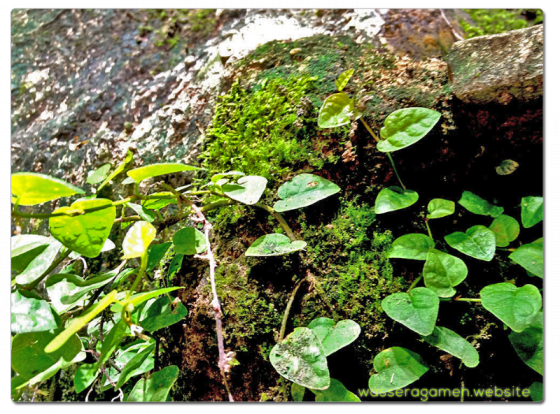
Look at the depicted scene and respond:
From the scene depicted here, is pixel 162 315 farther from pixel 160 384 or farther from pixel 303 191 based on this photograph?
pixel 303 191

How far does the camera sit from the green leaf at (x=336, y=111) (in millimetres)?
847

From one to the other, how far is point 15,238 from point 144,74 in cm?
82

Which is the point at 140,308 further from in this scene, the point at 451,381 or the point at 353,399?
the point at 451,381

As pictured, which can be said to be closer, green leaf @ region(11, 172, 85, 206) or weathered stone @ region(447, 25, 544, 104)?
green leaf @ region(11, 172, 85, 206)

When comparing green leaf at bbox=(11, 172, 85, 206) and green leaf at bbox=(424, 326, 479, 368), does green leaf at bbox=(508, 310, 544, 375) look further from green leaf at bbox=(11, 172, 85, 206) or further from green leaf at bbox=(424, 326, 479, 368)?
green leaf at bbox=(11, 172, 85, 206)

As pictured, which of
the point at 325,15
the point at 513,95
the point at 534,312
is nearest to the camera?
the point at 534,312

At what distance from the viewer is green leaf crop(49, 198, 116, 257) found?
0.68 meters

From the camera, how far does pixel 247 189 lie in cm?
82

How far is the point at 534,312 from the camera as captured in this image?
68 cm

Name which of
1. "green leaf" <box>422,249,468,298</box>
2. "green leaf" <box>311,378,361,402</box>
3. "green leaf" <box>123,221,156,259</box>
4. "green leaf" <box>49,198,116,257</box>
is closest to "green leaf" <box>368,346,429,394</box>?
"green leaf" <box>311,378,361,402</box>

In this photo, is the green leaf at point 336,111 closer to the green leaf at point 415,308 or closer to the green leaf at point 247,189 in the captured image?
the green leaf at point 247,189

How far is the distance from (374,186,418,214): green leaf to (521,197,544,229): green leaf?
0.23 meters

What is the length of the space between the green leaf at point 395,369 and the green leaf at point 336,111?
1.77 feet
